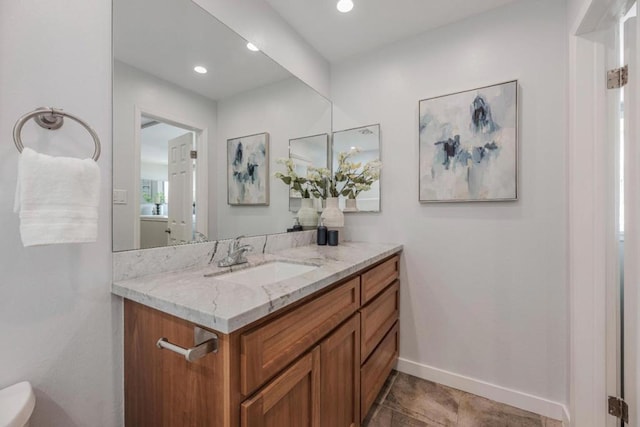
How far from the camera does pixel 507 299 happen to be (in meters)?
1.68

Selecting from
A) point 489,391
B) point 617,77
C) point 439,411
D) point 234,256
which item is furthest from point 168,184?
point 489,391

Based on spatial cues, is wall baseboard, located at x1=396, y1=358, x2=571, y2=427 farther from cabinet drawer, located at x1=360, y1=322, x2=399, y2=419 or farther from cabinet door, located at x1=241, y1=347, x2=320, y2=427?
cabinet door, located at x1=241, y1=347, x2=320, y2=427

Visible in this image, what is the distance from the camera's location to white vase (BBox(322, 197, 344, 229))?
6.60ft

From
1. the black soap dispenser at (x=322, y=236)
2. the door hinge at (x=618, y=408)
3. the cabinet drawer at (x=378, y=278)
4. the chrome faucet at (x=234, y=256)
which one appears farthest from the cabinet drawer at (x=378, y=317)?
the door hinge at (x=618, y=408)

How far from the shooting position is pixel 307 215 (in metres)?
2.11

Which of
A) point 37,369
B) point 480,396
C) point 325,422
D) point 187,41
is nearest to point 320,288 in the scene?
point 325,422

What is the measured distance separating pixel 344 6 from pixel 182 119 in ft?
3.94

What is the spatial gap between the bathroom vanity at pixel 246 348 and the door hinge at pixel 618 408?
3.73 feet

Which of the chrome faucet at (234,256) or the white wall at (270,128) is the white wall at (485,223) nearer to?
the white wall at (270,128)

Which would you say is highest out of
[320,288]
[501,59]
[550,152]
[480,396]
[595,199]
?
[501,59]

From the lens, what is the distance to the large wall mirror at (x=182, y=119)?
1.07 m

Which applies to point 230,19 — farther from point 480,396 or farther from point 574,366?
point 480,396

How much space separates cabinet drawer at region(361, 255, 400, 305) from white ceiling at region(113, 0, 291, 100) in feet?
4.11

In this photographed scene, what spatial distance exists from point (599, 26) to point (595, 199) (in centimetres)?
81
